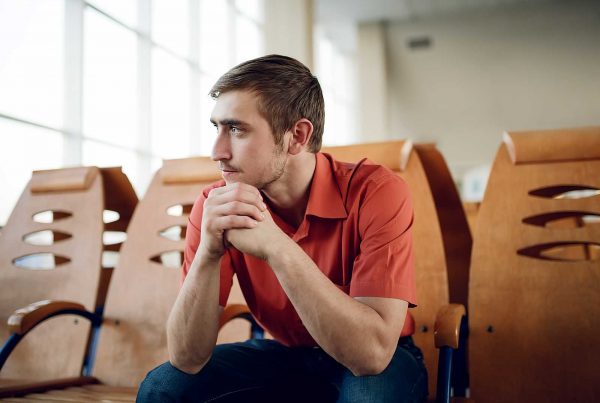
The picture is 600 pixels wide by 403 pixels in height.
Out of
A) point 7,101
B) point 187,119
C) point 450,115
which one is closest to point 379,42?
point 450,115

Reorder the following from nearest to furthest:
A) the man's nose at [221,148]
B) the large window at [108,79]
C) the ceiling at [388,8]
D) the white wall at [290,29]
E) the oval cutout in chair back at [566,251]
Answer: the man's nose at [221,148] < the oval cutout in chair back at [566,251] < the large window at [108,79] < the white wall at [290,29] < the ceiling at [388,8]

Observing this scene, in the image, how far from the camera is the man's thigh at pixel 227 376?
1343mm

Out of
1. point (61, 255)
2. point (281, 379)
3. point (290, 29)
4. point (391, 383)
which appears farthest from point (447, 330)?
point (290, 29)

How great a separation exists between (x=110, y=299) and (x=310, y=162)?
1.18 meters

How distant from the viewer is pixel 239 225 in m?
1.31

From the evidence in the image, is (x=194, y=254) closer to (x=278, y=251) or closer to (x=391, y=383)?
(x=278, y=251)

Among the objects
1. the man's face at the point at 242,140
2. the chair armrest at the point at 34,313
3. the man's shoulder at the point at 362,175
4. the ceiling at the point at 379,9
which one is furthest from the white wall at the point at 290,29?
the man's face at the point at 242,140

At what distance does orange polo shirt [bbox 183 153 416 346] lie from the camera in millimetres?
1341

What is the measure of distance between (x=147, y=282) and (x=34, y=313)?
51cm

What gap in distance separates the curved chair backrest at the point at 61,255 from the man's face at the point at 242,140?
117 centimetres

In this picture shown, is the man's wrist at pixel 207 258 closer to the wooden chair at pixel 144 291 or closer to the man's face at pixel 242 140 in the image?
the man's face at pixel 242 140

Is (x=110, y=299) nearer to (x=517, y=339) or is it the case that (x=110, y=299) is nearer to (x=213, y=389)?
(x=213, y=389)

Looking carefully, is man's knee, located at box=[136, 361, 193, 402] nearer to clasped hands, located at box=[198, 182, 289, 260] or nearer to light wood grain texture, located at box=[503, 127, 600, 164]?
clasped hands, located at box=[198, 182, 289, 260]

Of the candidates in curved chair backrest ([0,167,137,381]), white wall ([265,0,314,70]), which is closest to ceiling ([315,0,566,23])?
white wall ([265,0,314,70])
